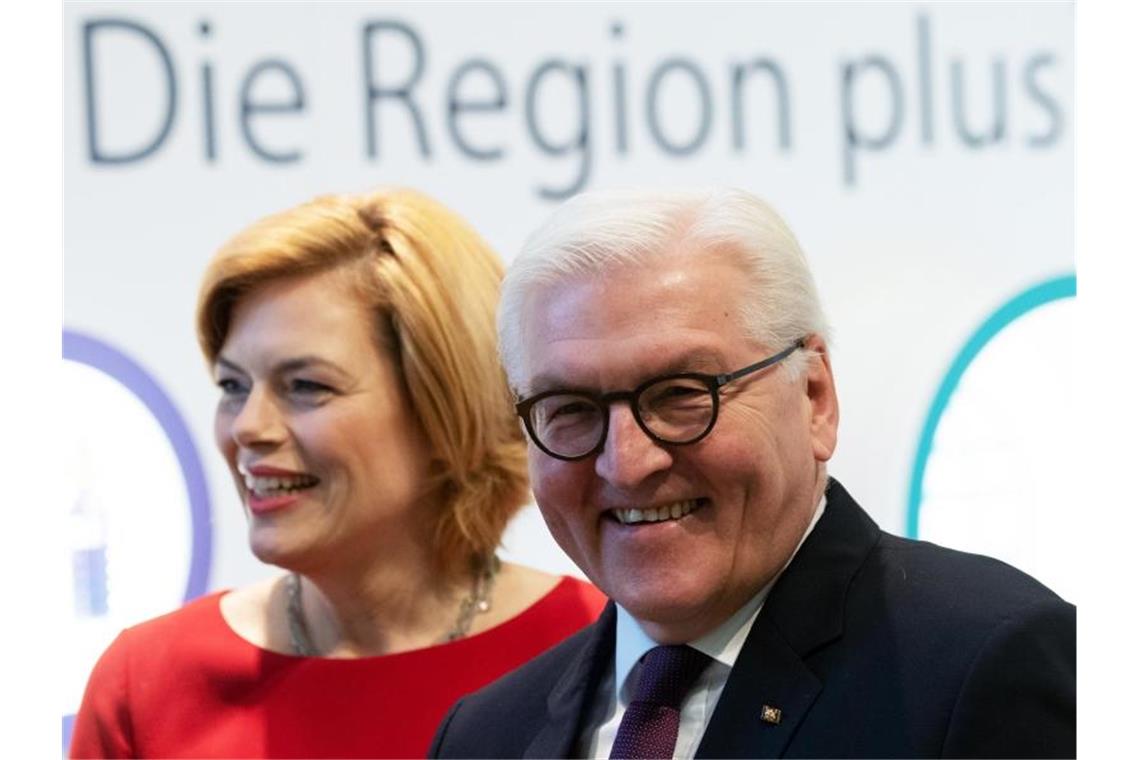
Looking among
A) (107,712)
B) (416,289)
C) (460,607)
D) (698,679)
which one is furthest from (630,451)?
(107,712)

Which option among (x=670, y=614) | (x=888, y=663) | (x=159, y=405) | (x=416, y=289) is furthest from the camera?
(x=159, y=405)

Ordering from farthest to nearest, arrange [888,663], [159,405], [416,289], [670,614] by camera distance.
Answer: [159,405], [416,289], [670,614], [888,663]

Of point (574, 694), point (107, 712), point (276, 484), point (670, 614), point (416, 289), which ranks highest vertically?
point (416, 289)

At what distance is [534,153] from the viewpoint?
245cm

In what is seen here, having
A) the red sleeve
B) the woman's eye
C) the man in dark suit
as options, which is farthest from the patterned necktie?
the red sleeve

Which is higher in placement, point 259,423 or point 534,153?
point 534,153

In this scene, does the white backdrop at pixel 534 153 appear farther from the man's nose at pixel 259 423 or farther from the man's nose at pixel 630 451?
the man's nose at pixel 630 451

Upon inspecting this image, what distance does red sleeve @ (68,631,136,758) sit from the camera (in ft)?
8.13

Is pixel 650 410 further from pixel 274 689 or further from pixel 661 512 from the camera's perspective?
pixel 274 689

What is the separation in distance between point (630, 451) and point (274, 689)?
104 centimetres

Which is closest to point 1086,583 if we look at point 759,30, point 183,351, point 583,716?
point 583,716

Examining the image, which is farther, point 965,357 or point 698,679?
point 965,357

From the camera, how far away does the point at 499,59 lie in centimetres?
247

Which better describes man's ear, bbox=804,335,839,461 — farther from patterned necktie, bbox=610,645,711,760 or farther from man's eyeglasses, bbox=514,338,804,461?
patterned necktie, bbox=610,645,711,760
